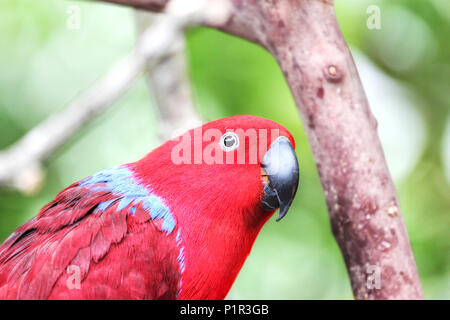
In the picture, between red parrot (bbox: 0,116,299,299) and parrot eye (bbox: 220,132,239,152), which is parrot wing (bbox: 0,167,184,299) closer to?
red parrot (bbox: 0,116,299,299)

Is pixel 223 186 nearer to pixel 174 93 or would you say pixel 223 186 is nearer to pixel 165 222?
pixel 165 222

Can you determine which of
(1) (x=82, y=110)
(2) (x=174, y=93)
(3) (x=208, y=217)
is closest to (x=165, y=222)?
(3) (x=208, y=217)

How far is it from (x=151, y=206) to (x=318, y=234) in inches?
61.7

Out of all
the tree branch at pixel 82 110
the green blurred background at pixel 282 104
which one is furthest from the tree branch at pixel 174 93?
the green blurred background at pixel 282 104

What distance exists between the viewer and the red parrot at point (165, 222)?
1.29 metres

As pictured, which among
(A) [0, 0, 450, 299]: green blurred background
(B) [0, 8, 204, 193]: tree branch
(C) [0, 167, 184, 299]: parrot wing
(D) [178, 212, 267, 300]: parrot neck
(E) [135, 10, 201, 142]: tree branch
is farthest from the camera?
(A) [0, 0, 450, 299]: green blurred background

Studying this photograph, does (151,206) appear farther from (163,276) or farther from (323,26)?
(323,26)

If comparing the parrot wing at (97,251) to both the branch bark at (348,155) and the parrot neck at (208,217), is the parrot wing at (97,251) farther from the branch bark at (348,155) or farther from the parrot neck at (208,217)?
→ the branch bark at (348,155)

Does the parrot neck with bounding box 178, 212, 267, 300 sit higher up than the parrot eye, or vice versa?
the parrot eye

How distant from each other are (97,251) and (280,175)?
0.54 meters

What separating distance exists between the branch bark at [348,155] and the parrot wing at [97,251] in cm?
49

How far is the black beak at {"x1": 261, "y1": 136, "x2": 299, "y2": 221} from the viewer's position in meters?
1.42

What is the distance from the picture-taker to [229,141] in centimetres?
149

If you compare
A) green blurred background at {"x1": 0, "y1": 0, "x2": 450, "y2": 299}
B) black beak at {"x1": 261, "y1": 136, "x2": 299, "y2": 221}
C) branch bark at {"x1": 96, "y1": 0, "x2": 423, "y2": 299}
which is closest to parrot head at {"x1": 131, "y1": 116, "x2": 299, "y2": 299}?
black beak at {"x1": 261, "y1": 136, "x2": 299, "y2": 221}
